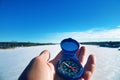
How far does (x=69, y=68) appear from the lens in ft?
10.5

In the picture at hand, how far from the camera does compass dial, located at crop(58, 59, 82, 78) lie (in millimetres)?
3023

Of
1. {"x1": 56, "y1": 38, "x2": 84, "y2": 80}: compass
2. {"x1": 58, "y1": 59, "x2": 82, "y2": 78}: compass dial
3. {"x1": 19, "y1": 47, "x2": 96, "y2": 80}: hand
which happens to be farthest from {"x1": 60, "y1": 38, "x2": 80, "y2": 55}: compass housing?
{"x1": 19, "y1": 47, "x2": 96, "y2": 80}: hand

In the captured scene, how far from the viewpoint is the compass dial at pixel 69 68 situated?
9.92 feet

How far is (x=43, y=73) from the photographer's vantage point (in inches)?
105

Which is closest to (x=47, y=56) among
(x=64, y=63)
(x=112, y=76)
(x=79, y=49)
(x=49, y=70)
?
(x=49, y=70)

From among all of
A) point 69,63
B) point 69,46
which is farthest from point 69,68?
point 69,46

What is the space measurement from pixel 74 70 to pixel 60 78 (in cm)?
27

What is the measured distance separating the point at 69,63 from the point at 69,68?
0.52 ft

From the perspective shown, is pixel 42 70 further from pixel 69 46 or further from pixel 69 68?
Result: pixel 69 46

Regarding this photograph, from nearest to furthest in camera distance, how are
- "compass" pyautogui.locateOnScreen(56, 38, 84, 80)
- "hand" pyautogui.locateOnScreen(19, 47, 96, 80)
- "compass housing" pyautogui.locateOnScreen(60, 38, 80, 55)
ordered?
1. "hand" pyautogui.locateOnScreen(19, 47, 96, 80)
2. "compass" pyautogui.locateOnScreen(56, 38, 84, 80)
3. "compass housing" pyautogui.locateOnScreen(60, 38, 80, 55)

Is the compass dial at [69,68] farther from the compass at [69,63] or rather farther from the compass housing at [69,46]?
the compass housing at [69,46]

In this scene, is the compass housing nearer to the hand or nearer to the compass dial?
the compass dial

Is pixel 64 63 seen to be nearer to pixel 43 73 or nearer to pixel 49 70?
pixel 49 70

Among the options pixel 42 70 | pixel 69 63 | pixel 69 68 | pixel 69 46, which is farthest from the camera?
pixel 69 46
